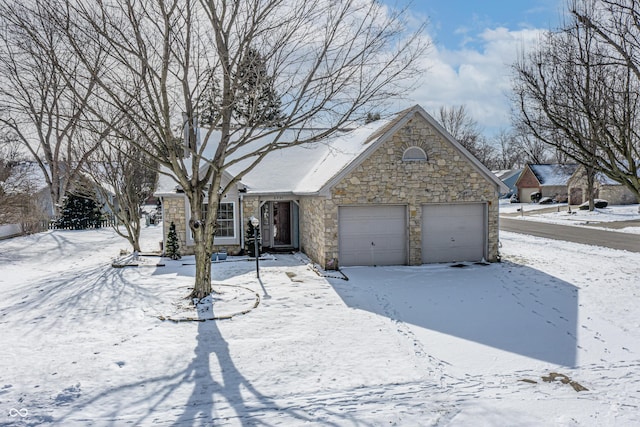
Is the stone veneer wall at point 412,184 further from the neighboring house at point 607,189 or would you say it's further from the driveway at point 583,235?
the neighboring house at point 607,189

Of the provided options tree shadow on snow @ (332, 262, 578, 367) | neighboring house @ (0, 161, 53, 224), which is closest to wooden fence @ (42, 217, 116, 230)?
neighboring house @ (0, 161, 53, 224)

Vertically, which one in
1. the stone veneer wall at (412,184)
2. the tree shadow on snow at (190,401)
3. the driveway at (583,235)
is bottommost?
the tree shadow on snow at (190,401)

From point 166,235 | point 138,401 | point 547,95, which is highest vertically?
point 547,95

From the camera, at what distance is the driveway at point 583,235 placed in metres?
16.8

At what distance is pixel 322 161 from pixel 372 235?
4.47 m

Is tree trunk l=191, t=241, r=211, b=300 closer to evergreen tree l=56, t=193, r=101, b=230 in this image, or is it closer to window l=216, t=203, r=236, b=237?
window l=216, t=203, r=236, b=237

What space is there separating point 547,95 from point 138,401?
1220cm

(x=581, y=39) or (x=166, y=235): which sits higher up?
(x=581, y=39)

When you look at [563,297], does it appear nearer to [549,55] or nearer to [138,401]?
[549,55]

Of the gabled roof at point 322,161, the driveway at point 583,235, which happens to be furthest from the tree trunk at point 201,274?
the driveway at point 583,235

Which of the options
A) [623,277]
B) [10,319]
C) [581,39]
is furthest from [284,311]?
[581,39]

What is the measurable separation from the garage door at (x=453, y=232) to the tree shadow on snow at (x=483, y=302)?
685mm

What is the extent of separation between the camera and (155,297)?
30.9 ft

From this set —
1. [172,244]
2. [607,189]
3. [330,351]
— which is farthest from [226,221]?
[607,189]
